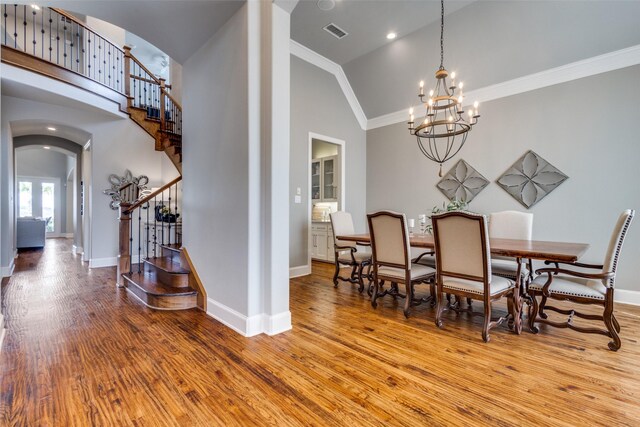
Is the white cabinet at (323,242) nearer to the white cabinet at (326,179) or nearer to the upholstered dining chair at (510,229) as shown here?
the white cabinet at (326,179)

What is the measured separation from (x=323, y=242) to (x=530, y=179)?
3547mm

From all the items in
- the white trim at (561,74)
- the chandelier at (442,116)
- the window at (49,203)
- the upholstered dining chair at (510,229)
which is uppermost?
the white trim at (561,74)

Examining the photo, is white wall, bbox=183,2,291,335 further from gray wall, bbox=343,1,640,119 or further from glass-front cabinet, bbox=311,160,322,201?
glass-front cabinet, bbox=311,160,322,201

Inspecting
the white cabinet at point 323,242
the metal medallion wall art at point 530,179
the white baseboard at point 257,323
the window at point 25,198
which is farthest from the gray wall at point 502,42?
the window at point 25,198

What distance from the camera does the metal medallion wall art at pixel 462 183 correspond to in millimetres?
4523

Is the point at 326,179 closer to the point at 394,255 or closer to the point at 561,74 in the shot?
the point at 394,255

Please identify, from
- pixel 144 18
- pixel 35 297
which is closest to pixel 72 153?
pixel 35 297

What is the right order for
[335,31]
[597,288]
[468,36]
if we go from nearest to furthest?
[597,288]
[468,36]
[335,31]

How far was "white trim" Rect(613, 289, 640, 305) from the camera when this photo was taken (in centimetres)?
332

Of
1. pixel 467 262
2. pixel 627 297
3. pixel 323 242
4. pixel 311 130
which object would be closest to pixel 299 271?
pixel 323 242

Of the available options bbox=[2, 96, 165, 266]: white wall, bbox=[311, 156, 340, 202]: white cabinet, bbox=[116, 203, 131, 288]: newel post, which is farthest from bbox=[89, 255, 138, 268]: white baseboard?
bbox=[311, 156, 340, 202]: white cabinet

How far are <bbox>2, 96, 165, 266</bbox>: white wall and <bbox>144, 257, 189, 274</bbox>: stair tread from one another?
7.75 ft

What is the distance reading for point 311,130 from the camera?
197 inches

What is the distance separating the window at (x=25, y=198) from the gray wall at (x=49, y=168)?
1.24ft
